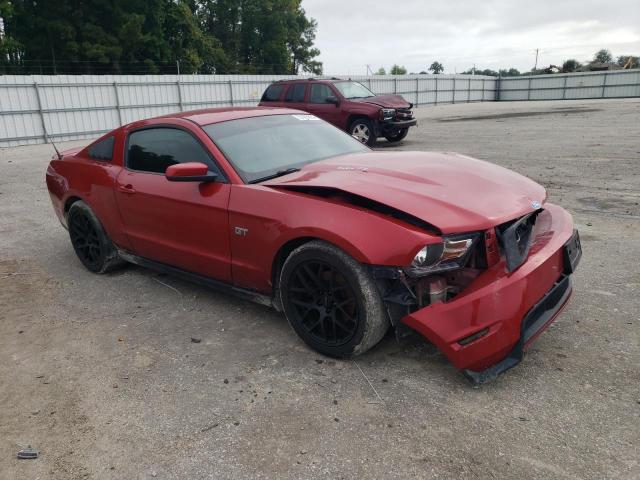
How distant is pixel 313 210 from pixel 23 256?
4090 mm

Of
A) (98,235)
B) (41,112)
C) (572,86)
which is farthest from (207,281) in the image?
(572,86)

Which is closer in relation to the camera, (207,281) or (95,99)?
(207,281)

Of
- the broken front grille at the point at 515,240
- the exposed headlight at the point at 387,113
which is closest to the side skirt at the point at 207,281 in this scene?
the broken front grille at the point at 515,240

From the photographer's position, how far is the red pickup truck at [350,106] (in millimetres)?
13031

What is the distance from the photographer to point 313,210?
9.99 feet

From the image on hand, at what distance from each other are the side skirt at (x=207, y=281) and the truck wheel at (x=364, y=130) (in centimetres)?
925

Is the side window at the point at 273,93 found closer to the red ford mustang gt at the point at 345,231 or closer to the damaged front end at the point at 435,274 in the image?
the red ford mustang gt at the point at 345,231

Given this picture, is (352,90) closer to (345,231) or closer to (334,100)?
(334,100)

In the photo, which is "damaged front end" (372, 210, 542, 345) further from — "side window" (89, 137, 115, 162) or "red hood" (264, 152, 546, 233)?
"side window" (89, 137, 115, 162)

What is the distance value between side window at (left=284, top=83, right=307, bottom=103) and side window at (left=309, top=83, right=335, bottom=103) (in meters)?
0.31

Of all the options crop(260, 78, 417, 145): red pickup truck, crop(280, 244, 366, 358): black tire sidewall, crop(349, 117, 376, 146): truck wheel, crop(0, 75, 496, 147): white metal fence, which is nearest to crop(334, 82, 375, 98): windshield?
crop(260, 78, 417, 145): red pickup truck

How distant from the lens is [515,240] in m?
2.79

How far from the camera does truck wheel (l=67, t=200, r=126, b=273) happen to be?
475 centimetres

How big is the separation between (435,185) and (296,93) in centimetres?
1155
